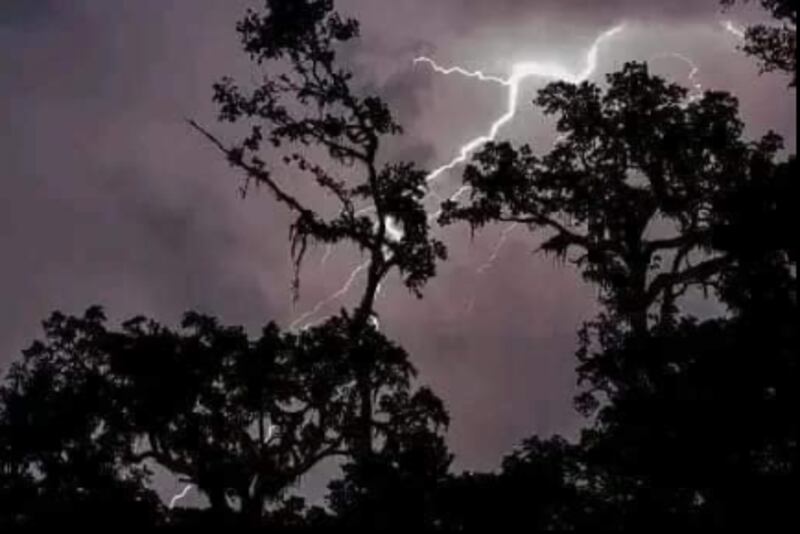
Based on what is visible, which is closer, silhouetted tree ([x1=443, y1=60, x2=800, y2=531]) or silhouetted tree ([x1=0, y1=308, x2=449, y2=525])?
silhouetted tree ([x1=443, y1=60, x2=800, y2=531])

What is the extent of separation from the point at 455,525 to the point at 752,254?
7.02 meters

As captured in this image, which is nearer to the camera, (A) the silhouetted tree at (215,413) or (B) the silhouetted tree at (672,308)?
(B) the silhouetted tree at (672,308)

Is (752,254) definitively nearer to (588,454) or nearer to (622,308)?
(588,454)

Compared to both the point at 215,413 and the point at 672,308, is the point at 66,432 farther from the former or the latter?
the point at 672,308

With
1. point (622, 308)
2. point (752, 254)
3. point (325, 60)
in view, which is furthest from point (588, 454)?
point (325, 60)

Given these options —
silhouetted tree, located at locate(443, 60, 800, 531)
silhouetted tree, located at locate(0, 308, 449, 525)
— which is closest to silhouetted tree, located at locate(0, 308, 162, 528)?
silhouetted tree, located at locate(0, 308, 449, 525)

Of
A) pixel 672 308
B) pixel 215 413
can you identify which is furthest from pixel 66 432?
pixel 672 308

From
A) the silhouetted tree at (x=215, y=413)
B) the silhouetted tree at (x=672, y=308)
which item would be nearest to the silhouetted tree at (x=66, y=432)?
the silhouetted tree at (x=215, y=413)

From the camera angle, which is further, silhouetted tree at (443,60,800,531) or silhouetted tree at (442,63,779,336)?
silhouetted tree at (442,63,779,336)

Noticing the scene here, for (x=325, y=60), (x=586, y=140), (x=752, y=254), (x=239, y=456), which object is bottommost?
(x=752, y=254)

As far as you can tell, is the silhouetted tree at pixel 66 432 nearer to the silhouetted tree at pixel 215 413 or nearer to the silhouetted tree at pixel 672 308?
the silhouetted tree at pixel 215 413

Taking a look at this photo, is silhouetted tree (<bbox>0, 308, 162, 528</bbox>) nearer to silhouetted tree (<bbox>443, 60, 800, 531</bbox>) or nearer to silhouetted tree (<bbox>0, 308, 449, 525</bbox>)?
silhouetted tree (<bbox>0, 308, 449, 525</bbox>)

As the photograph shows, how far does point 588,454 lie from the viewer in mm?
13211

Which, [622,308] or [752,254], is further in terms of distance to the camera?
[622,308]
